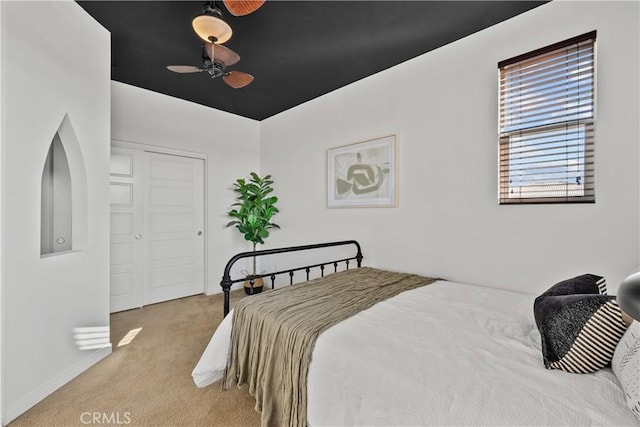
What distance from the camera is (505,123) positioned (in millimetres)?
2127

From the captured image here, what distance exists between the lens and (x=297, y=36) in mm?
2328

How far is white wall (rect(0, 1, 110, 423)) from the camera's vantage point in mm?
1579

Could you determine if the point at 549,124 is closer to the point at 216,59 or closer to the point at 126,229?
the point at 216,59

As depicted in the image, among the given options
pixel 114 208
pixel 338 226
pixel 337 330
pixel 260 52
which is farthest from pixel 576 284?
pixel 114 208

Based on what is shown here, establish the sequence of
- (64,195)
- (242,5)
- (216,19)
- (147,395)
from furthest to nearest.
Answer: (64,195) → (147,395) → (216,19) → (242,5)

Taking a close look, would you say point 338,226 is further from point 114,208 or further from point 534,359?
point 114,208

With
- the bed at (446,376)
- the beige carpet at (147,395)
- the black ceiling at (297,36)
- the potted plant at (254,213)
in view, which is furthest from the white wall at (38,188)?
the potted plant at (254,213)

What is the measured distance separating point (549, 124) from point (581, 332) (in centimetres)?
154

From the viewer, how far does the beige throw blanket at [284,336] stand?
1.32m

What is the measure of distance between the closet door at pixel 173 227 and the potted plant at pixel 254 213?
503 mm

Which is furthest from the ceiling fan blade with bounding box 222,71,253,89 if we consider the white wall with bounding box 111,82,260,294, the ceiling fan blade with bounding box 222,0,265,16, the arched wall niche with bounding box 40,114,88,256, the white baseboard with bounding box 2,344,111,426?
the white baseboard with bounding box 2,344,111,426

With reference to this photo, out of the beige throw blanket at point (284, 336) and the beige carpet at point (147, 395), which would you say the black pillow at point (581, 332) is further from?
the beige carpet at point (147, 395)

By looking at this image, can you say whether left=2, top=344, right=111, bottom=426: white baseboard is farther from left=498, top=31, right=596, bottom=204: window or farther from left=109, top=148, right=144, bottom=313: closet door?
left=498, top=31, right=596, bottom=204: window

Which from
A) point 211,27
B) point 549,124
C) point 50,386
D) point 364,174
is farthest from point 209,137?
point 549,124
